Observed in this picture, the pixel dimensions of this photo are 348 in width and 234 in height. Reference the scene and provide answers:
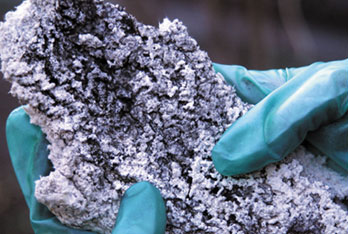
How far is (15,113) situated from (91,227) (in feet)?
1.38

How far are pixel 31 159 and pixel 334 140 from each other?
83cm

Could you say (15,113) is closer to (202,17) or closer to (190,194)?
(190,194)

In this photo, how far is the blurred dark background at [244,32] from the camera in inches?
95.2

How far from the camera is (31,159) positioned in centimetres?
87

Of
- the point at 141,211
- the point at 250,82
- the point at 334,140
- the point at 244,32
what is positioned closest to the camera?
the point at 141,211

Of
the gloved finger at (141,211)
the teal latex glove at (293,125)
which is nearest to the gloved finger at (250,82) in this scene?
the teal latex glove at (293,125)

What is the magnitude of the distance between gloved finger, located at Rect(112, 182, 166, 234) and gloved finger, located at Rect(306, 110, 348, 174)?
46cm

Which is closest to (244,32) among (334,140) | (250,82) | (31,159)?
(250,82)

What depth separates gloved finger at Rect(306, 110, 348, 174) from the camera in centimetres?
84

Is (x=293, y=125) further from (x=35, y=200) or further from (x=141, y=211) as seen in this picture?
(x=35, y=200)

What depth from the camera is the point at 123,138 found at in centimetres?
72

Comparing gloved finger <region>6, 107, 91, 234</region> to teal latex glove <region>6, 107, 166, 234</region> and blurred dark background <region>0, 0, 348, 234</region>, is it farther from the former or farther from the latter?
blurred dark background <region>0, 0, 348, 234</region>

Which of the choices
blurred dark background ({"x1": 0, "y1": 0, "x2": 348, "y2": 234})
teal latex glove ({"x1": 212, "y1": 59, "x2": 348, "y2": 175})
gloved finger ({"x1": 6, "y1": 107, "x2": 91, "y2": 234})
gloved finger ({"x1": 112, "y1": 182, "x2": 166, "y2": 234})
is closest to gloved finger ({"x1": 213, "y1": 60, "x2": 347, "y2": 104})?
teal latex glove ({"x1": 212, "y1": 59, "x2": 348, "y2": 175})

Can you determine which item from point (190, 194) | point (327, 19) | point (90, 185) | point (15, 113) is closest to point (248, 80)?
point (190, 194)
